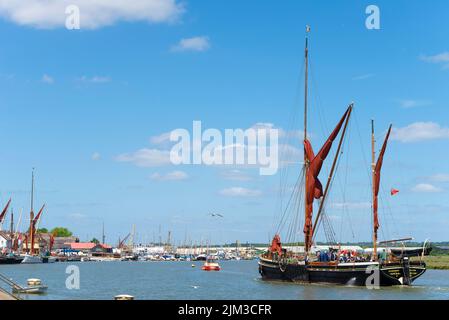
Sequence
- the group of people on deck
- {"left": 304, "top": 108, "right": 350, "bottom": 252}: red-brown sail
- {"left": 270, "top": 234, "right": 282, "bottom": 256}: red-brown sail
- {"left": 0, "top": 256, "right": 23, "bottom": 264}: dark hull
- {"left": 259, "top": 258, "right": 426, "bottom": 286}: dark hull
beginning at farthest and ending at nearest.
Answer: {"left": 0, "top": 256, "right": 23, "bottom": 264}: dark hull < {"left": 270, "top": 234, "right": 282, "bottom": 256}: red-brown sail < {"left": 304, "top": 108, "right": 350, "bottom": 252}: red-brown sail < the group of people on deck < {"left": 259, "top": 258, "right": 426, "bottom": 286}: dark hull

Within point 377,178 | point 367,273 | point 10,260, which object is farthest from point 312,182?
point 10,260

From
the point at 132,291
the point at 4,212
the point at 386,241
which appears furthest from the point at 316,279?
the point at 4,212

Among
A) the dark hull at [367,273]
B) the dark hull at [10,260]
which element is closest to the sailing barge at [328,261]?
the dark hull at [367,273]

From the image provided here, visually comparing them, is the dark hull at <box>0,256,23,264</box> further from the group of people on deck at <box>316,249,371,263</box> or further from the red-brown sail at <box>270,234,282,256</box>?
the group of people on deck at <box>316,249,371,263</box>

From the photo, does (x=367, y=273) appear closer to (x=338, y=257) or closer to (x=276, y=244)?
(x=338, y=257)

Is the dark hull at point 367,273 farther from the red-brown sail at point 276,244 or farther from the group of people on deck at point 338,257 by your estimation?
the red-brown sail at point 276,244

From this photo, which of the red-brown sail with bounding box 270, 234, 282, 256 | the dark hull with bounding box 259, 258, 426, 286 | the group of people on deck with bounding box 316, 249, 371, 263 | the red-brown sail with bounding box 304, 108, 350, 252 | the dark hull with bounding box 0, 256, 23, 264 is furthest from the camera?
the dark hull with bounding box 0, 256, 23, 264

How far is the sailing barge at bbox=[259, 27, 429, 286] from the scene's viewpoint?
69250 millimetres

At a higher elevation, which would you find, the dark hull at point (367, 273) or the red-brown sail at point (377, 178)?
the red-brown sail at point (377, 178)

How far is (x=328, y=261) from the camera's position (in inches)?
2906

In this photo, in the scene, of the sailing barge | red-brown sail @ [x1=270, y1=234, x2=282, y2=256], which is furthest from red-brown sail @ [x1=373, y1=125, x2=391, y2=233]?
red-brown sail @ [x1=270, y1=234, x2=282, y2=256]

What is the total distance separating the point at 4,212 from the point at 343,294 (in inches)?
5161

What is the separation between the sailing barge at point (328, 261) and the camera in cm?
6925
